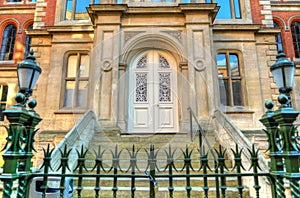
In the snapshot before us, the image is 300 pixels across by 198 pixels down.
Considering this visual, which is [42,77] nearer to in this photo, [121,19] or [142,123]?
[121,19]

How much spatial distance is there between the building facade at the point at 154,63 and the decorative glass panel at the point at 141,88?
4cm

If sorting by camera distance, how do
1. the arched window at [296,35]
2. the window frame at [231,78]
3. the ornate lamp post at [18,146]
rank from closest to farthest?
the ornate lamp post at [18,146] < the window frame at [231,78] < the arched window at [296,35]

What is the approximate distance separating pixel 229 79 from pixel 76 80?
6209 mm

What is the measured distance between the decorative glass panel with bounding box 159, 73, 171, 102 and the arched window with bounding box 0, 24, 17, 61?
996 centimetres

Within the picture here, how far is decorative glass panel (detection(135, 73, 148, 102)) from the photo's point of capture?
8227 millimetres

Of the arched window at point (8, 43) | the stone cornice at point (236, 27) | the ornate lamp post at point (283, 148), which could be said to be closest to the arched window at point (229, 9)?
the stone cornice at point (236, 27)

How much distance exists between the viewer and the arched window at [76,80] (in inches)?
344

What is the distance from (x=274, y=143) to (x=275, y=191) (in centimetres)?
48

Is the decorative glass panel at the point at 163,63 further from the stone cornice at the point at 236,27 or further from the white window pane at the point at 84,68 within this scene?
the white window pane at the point at 84,68

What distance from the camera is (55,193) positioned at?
9.31ft

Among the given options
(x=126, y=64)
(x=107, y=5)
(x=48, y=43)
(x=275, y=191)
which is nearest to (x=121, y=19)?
(x=107, y=5)

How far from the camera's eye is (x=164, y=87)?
845 cm

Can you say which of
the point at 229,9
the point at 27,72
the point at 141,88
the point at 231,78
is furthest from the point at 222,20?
the point at 27,72

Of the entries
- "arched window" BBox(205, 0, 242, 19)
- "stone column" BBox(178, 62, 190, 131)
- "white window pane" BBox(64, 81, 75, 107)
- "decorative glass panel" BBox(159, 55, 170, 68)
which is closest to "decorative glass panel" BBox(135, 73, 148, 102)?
"decorative glass panel" BBox(159, 55, 170, 68)
